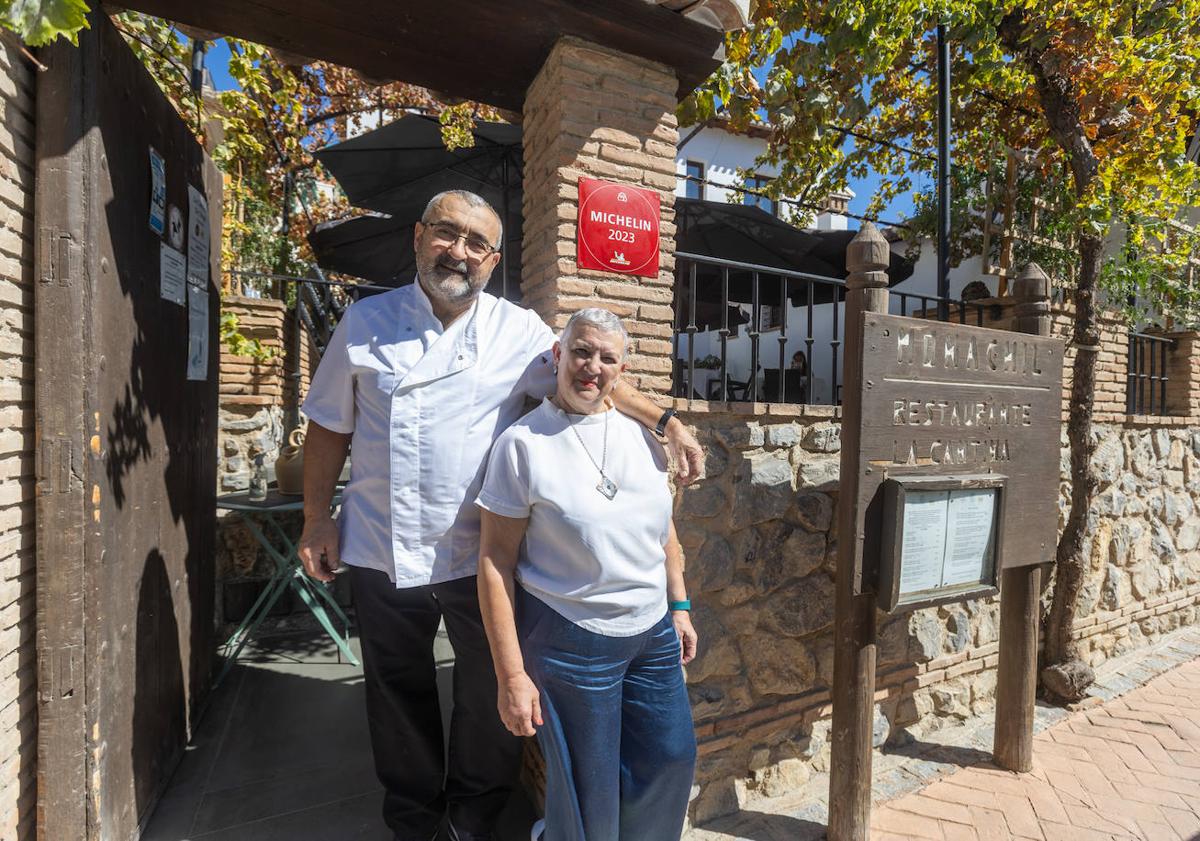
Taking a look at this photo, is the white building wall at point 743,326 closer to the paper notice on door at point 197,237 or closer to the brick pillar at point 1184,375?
the brick pillar at point 1184,375

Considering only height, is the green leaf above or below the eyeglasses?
above

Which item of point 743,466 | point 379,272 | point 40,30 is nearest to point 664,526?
point 743,466

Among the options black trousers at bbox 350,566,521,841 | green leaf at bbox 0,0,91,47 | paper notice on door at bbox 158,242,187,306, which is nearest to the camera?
green leaf at bbox 0,0,91,47

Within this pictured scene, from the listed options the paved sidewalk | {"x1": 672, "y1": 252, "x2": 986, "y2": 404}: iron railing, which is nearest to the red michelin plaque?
{"x1": 672, "y1": 252, "x2": 986, "y2": 404}: iron railing

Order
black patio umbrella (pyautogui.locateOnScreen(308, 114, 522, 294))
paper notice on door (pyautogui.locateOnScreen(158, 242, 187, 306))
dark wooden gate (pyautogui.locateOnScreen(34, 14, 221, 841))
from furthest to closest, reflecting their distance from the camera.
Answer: black patio umbrella (pyautogui.locateOnScreen(308, 114, 522, 294))
paper notice on door (pyautogui.locateOnScreen(158, 242, 187, 306))
dark wooden gate (pyautogui.locateOnScreen(34, 14, 221, 841))

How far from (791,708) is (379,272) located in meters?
5.06

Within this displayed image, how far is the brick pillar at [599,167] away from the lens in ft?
7.97

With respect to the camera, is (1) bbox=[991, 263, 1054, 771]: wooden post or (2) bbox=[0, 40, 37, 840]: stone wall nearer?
(2) bbox=[0, 40, 37, 840]: stone wall

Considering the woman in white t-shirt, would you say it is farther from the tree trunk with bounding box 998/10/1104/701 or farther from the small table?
the tree trunk with bounding box 998/10/1104/701

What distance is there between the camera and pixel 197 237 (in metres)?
2.73

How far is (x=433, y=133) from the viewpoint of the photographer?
439 cm

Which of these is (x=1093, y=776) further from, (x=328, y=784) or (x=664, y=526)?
(x=328, y=784)

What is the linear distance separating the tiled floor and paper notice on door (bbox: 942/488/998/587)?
212 cm

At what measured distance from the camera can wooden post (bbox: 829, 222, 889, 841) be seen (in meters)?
2.42
